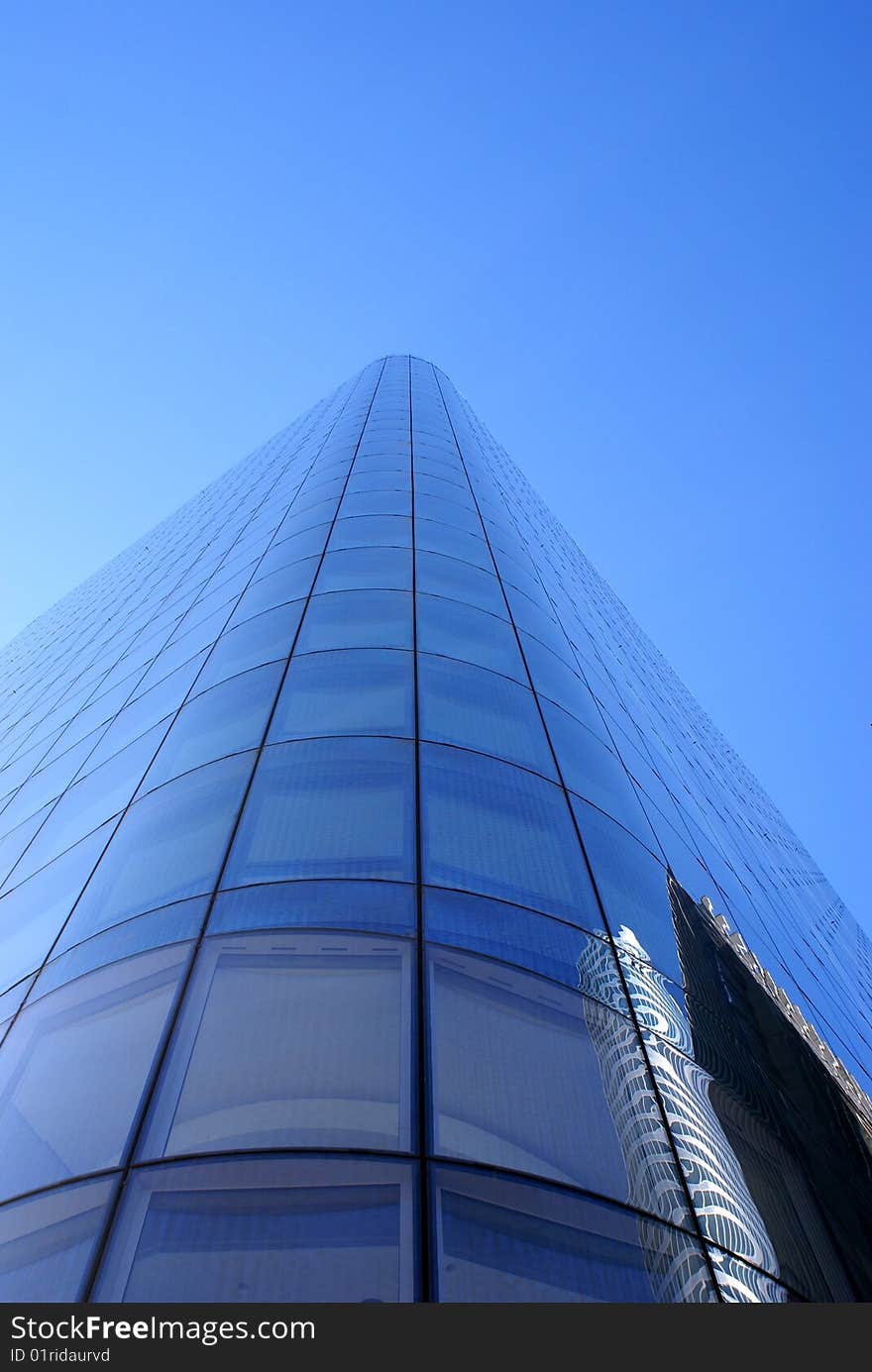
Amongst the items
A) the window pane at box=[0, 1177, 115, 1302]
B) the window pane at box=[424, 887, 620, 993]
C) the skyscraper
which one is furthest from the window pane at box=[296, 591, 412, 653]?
the window pane at box=[0, 1177, 115, 1302]

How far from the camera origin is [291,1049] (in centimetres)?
615

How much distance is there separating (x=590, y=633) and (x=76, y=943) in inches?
686

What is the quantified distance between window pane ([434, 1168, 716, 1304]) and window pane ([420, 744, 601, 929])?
2682 mm

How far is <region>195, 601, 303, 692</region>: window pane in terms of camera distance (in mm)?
12297

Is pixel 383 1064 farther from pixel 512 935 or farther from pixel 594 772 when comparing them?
pixel 594 772

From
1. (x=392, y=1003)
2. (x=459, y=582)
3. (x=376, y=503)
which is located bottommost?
(x=392, y=1003)

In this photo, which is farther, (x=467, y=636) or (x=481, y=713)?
(x=467, y=636)

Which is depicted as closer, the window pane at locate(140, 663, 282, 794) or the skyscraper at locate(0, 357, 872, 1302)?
the skyscraper at locate(0, 357, 872, 1302)

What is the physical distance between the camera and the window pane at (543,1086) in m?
5.71

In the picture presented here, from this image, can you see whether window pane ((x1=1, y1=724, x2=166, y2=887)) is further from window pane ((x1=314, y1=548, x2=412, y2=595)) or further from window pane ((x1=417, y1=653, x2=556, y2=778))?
window pane ((x1=417, y1=653, x2=556, y2=778))

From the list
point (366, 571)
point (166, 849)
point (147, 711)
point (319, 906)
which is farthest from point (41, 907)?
point (366, 571)

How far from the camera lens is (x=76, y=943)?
835cm

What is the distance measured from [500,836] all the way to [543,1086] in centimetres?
270
